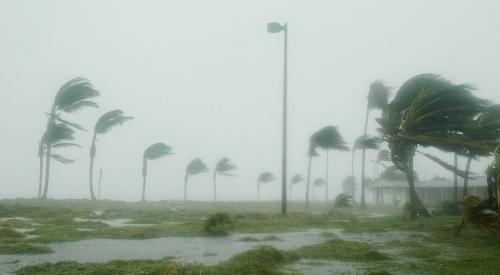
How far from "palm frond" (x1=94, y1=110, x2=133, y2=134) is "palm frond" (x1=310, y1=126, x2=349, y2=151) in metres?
19.3

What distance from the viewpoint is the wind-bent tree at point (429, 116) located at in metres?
17.8

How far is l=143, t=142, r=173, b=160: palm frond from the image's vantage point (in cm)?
5378

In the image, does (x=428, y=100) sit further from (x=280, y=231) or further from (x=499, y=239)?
(x=280, y=231)

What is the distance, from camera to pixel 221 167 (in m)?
72.6

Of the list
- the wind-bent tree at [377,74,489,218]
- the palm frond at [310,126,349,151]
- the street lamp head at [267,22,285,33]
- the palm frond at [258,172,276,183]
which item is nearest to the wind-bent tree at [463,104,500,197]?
the wind-bent tree at [377,74,489,218]

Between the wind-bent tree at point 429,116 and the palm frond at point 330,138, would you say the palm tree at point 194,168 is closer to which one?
the palm frond at point 330,138

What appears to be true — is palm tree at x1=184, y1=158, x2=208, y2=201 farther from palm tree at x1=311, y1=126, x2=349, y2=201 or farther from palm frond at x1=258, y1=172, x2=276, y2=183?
palm tree at x1=311, y1=126, x2=349, y2=201

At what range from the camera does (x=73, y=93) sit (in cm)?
3142

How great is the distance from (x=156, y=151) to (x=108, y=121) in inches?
645

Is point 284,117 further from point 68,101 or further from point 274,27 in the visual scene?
point 68,101

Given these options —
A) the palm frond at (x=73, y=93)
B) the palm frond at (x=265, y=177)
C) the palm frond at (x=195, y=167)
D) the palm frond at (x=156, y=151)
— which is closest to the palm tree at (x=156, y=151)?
the palm frond at (x=156, y=151)

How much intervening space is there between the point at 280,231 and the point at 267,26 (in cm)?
1096

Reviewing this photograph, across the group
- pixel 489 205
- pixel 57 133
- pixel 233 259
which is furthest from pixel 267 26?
pixel 57 133

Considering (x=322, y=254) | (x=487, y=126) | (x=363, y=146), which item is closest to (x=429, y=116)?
(x=487, y=126)
